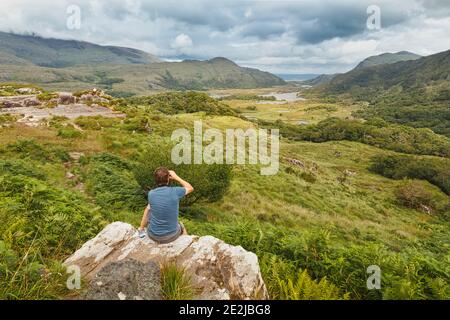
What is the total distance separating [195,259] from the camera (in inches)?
262

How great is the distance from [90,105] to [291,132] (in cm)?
10096

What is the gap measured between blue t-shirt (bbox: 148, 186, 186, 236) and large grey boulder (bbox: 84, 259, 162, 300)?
1.54 meters

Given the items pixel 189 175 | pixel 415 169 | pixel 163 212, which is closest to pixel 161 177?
pixel 163 212

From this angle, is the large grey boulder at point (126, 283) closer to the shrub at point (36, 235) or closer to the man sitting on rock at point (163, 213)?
Answer: the shrub at point (36, 235)

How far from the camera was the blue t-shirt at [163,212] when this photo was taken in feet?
24.7

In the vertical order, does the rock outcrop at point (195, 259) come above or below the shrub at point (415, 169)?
above

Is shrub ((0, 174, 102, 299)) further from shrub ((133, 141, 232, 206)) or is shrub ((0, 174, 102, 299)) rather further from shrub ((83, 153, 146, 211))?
shrub ((133, 141, 232, 206))

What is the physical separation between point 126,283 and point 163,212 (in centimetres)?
229

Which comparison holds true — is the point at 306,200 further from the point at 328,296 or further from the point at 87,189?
the point at 328,296

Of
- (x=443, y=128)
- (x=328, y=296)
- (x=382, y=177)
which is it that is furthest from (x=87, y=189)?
(x=443, y=128)

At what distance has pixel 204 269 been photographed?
20.8ft

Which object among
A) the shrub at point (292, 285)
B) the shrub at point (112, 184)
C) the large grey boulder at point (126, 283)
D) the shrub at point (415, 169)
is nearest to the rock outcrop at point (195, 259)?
the large grey boulder at point (126, 283)

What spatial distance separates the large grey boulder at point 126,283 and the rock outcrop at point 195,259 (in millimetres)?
142

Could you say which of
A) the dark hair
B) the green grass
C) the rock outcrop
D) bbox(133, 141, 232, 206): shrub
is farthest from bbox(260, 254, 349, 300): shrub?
bbox(133, 141, 232, 206): shrub
